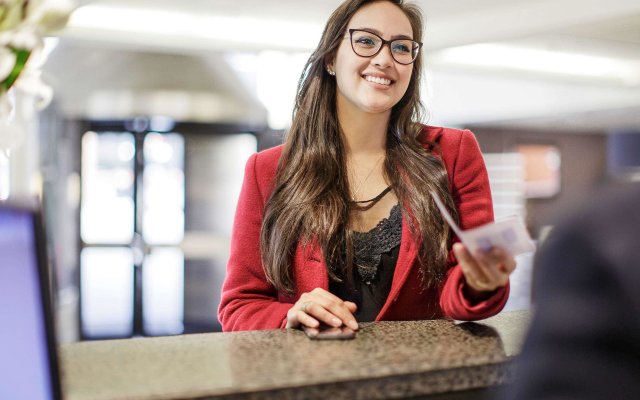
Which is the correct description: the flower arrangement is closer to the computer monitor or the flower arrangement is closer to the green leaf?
the green leaf

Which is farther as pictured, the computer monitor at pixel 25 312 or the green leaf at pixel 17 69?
the green leaf at pixel 17 69

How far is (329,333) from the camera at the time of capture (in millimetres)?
1333

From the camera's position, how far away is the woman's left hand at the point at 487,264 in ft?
3.82

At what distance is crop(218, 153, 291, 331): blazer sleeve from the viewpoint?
1654 mm

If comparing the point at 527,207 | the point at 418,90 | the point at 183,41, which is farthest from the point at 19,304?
the point at 527,207

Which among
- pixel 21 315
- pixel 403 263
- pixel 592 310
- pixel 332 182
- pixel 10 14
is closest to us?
pixel 592 310

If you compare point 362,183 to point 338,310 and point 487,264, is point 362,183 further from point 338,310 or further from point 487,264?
point 487,264

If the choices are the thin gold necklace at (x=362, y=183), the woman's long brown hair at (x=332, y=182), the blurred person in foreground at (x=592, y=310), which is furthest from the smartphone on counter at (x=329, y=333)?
the blurred person in foreground at (x=592, y=310)

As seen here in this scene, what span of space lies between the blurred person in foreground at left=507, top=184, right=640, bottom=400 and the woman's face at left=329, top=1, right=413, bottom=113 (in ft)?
3.85

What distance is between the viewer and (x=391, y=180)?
5.95ft

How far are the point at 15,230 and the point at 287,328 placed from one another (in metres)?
0.77

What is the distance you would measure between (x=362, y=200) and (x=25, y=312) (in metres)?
1.13

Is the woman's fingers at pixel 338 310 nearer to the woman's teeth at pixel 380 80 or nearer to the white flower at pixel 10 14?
the woman's teeth at pixel 380 80

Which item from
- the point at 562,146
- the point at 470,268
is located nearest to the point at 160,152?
the point at 470,268
